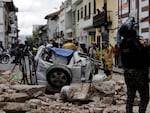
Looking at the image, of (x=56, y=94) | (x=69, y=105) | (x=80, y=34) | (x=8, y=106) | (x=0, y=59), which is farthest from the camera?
(x=80, y=34)

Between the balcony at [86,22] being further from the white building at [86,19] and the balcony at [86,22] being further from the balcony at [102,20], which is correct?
the balcony at [102,20]

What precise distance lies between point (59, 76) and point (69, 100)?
8.29ft

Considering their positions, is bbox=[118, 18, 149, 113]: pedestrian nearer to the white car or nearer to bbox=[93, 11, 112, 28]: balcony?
the white car

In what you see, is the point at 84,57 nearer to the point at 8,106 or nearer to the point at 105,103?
the point at 105,103

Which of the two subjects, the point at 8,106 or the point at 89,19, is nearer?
the point at 8,106

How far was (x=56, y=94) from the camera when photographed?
1243cm

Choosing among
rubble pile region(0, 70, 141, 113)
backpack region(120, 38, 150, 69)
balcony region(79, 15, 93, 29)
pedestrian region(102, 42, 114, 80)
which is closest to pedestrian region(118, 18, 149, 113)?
backpack region(120, 38, 150, 69)

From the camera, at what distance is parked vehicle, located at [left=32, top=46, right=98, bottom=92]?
13.5 m

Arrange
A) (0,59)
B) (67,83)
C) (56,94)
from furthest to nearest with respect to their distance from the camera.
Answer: (0,59)
(67,83)
(56,94)

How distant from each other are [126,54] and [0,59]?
27372 millimetres

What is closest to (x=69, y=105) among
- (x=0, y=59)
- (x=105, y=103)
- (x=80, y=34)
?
(x=105, y=103)

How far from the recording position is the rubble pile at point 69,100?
977 cm

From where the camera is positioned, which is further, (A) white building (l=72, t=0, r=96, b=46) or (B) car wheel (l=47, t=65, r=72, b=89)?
(A) white building (l=72, t=0, r=96, b=46)

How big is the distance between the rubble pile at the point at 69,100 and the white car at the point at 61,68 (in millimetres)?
1207
